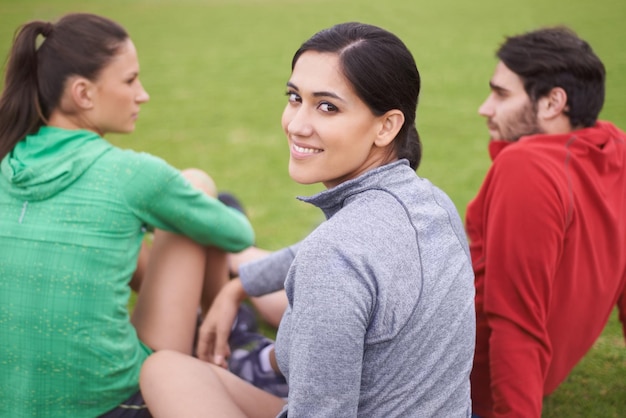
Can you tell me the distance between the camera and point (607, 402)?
3047mm

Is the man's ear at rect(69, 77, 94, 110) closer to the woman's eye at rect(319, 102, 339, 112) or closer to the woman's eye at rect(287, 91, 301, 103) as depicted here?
the woman's eye at rect(287, 91, 301, 103)

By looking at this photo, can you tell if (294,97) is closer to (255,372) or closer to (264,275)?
(264,275)

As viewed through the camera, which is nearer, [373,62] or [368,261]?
[368,261]

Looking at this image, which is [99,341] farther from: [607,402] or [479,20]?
[479,20]

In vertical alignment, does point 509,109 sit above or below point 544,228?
above

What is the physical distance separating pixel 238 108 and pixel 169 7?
9.58 metres

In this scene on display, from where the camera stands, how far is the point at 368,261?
1.59m

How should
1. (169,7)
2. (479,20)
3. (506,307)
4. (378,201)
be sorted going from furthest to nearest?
(169,7), (479,20), (506,307), (378,201)

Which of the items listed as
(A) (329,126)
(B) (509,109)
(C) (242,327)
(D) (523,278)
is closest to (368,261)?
(A) (329,126)

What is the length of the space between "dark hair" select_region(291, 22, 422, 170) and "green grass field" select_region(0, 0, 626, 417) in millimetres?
1506

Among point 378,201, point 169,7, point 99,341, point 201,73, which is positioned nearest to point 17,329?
point 99,341

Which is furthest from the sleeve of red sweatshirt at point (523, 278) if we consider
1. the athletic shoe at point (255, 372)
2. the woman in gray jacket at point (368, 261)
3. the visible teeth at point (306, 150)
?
the athletic shoe at point (255, 372)

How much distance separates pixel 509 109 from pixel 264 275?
1.19 metres

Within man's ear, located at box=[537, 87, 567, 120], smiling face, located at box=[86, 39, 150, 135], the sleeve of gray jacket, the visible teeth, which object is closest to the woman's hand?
the sleeve of gray jacket
